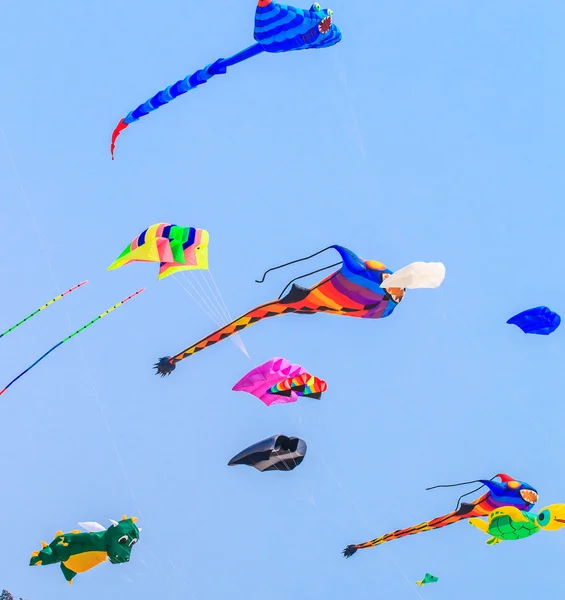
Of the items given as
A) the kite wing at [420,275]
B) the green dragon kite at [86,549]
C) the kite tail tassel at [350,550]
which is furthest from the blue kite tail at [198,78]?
the kite tail tassel at [350,550]

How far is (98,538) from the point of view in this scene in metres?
33.6

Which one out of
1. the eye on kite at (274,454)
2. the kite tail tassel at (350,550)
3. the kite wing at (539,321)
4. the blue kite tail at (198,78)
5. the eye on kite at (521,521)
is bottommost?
the kite tail tassel at (350,550)

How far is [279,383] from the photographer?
34.8 metres

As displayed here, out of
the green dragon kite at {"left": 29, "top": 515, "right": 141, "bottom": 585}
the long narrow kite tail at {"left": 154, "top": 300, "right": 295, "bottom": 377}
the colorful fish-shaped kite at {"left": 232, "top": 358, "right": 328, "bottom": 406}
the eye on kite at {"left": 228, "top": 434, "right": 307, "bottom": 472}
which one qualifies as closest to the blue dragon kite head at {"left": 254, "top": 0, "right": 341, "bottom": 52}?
the long narrow kite tail at {"left": 154, "top": 300, "right": 295, "bottom": 377}

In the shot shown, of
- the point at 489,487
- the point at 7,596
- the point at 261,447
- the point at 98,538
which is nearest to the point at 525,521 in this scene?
the point at 489,487

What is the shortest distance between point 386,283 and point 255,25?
24.8ft

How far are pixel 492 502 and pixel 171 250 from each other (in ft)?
40.5

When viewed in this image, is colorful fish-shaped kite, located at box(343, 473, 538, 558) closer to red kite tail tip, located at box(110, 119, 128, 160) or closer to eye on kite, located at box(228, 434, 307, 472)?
eye on kite, located at box(228, 434, 307, 472)

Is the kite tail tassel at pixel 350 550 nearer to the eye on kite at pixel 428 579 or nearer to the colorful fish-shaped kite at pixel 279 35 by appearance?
the eye on kite at pixel 428 579

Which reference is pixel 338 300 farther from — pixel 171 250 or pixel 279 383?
pixel 171 250

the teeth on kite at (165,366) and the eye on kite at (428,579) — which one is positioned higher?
the teeth on kite at (165,366)

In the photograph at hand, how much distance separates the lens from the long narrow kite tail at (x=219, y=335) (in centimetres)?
3481

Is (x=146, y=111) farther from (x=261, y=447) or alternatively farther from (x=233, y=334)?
Answer: (x=261, y=447)

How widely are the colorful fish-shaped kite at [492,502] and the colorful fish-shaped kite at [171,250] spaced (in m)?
10.9
